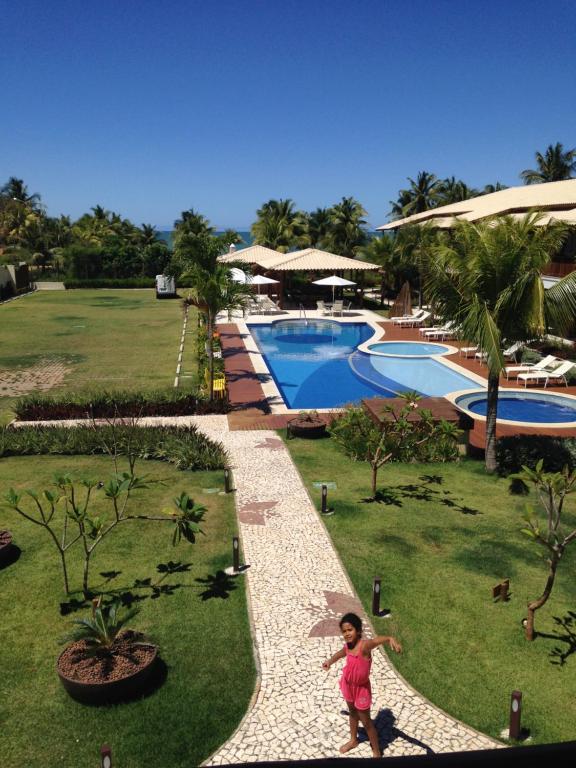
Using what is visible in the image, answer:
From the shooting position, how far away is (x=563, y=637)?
7.94 meters

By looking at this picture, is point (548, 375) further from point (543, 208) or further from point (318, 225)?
point (318, 225)

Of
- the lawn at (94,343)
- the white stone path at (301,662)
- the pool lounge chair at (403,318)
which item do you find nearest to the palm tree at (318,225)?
the lawn at (94,343)

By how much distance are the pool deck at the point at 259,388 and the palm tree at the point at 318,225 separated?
24062 millimetres

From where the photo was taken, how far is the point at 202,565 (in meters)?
Result: 9.80

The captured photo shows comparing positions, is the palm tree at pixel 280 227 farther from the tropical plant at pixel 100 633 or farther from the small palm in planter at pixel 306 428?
the tropical plant at pixel 100 633

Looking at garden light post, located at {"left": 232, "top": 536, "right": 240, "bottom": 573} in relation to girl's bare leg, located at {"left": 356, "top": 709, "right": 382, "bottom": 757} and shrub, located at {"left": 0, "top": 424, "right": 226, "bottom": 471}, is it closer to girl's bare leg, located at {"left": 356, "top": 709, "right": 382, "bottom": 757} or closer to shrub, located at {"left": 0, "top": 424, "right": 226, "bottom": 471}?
girl's bare leg, located at {"left": 356, "top": 709, "right": 382, "bottom": 757}

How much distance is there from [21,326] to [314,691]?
110 ft

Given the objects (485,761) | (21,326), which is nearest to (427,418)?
(485,761)

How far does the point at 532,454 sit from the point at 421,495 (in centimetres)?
306

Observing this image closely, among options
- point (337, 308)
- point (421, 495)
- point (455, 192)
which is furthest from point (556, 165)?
point (421, 495)

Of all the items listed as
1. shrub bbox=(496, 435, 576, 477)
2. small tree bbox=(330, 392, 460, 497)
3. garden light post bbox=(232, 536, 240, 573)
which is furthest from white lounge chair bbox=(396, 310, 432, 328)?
garden light post bbox=(232, 536, 240, 573)

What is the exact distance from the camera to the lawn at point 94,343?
23.0 m

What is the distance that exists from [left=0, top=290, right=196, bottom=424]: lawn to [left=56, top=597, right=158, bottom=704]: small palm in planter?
491 inches

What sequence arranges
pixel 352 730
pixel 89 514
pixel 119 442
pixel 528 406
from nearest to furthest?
1. pixel 352 730
2. pixel 89 514
3. pixel 119 442
4. pixel 528 406
